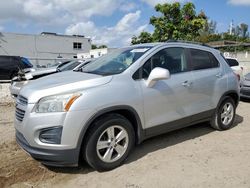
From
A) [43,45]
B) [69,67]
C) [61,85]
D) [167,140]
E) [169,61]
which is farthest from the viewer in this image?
[43,45]

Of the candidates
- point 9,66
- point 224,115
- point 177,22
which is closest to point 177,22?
point 177,22

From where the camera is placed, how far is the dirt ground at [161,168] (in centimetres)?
403

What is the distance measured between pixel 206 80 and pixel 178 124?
3.50 ft

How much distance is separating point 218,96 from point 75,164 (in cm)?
330

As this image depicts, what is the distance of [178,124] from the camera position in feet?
17.4

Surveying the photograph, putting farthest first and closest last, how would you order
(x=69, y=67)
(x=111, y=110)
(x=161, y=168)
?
1. (x=69, y=67)
2. (x=161, y=168)
3. (x=111, y=110)

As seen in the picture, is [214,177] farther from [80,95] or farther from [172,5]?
[172,5]

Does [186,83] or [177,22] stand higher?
[177,22]

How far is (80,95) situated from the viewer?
4023 millimetres

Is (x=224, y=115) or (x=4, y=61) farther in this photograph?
(x=4, y=61)

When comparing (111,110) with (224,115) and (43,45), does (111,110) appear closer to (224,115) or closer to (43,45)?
(224,115)

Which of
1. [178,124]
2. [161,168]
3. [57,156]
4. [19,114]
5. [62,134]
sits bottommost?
[161,168]

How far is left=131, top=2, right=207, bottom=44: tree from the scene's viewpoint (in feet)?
80.0

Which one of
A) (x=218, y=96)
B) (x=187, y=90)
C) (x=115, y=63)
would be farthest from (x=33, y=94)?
(x=218, y=96)
